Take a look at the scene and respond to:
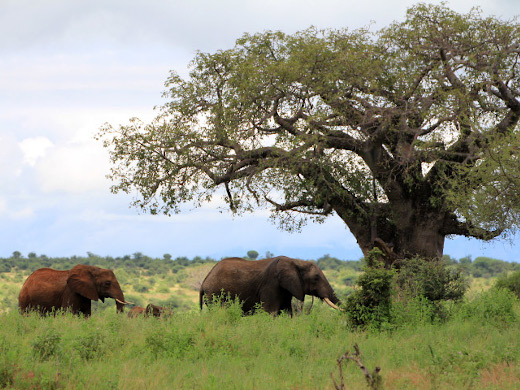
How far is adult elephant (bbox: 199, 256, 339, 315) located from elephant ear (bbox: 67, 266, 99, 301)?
3257mm

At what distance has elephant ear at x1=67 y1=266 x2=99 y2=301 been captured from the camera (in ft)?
61.3

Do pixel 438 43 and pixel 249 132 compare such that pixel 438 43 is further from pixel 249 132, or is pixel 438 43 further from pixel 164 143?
pixel 164 143

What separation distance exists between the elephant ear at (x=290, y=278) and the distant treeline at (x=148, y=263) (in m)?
64.2

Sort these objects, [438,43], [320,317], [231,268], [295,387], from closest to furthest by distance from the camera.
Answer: [295,387] → [320,317] → [231,268] → [438,43]

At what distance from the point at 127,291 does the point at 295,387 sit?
55.9 m

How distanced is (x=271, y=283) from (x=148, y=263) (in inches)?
3045

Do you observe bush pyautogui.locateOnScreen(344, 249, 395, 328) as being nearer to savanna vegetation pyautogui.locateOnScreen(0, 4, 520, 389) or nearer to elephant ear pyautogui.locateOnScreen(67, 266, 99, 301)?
savanna vegetation pyautogui.locateOnScreen(0, 4, 520, 389)

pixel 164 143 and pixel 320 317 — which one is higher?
pixel 164 143

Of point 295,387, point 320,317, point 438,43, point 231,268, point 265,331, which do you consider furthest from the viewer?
point 438,43

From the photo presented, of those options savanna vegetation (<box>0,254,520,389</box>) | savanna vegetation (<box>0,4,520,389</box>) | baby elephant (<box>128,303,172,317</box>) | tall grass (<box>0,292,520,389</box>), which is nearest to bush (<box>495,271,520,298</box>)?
savanna vegetation (<box>0,4,520,389</box>)

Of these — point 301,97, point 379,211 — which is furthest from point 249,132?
point 379,211

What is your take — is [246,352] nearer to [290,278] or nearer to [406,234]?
[290,278]

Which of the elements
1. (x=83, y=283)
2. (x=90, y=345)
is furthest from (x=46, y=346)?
(x=83, y=283)

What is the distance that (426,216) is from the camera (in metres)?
23.9
